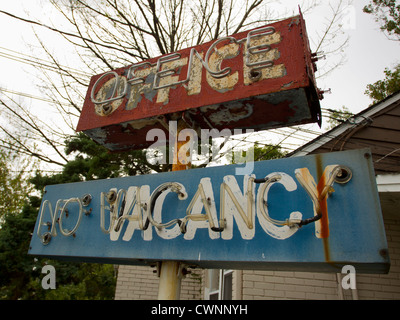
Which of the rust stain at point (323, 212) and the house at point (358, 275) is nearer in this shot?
the rust stain at point (323, 212)

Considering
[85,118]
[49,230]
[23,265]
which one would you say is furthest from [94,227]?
[23,265]

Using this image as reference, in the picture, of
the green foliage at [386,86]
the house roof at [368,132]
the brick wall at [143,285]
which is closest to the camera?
the house roof at [368,132]

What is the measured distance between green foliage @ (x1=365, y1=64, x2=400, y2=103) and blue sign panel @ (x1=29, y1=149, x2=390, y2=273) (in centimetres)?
1516

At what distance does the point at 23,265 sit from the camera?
7.32m

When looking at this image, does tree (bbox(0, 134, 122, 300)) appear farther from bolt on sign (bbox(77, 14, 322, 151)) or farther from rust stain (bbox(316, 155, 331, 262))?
rust stain (bbox(316, 155, 331, 262))

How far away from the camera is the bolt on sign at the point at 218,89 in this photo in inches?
93.0

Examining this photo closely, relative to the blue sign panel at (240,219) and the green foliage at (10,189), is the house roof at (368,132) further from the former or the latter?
the green foliage at (10,189)

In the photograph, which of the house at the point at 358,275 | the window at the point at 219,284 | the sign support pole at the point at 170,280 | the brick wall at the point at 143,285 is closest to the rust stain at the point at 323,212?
the sign support pole at the point at 170,280

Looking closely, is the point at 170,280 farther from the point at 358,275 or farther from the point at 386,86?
the point at 386,86

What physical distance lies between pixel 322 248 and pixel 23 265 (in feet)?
26.4

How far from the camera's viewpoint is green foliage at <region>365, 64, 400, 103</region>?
14.3 metres

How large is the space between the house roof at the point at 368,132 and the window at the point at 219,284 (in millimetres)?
2963
